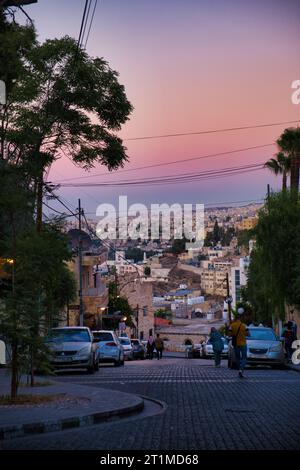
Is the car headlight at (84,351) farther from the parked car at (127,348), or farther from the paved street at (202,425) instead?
the parked car at (127,348)

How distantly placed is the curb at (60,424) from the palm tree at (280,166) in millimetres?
44898

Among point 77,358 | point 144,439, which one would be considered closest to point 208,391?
point 144,439

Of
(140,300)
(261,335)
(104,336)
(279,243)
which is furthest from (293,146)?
(140,300)

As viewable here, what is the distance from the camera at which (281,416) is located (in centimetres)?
1448

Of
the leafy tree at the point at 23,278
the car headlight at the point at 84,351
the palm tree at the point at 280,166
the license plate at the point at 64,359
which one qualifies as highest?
the palm tree at the point at 280,166

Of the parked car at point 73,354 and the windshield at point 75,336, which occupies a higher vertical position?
the windshield at point 75,336

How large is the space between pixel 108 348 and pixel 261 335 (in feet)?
27.0

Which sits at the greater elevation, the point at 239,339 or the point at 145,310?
the point at 145,310

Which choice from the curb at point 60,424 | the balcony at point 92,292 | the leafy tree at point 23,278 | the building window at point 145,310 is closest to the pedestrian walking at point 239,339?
the leafy tree at point 23,278

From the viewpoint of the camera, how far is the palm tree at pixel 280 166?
195 feet

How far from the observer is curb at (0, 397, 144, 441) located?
504 inches

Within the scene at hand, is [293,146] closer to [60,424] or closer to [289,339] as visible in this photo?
[289,339]

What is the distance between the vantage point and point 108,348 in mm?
40000

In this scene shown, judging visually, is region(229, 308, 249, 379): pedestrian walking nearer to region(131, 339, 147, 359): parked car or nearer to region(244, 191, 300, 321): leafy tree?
region(244, 191, 300, 321): leafy tree
